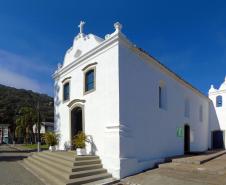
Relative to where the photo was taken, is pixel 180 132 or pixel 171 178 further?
A: pixel 180 132

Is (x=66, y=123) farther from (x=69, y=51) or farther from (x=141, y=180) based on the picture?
(x=141, y=180)

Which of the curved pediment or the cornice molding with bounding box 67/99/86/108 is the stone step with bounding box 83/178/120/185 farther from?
the curved pediment

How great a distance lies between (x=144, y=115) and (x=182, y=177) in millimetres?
3570

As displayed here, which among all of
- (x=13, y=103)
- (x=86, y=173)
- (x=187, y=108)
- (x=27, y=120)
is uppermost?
(x=13, y=103)

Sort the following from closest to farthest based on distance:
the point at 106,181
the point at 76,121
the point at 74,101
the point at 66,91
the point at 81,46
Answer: the point at 106,181, the point at 74,101, the point at 81,46, the point at 76,121, the point at 66,91

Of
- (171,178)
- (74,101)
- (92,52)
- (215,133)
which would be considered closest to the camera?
(171,178)

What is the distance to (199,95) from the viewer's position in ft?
67.5

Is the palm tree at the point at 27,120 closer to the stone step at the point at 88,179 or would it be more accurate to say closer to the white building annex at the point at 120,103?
the white building annex at the point at 120,103

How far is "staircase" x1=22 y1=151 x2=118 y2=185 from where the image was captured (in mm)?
8891

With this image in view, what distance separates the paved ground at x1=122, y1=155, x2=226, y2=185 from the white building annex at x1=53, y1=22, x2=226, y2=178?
28.3 inches

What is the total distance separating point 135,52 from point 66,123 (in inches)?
250

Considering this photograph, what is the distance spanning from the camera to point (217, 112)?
2333cm

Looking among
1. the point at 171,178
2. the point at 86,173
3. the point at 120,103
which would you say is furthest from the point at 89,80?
the point at 171,178

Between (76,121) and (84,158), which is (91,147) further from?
(76,121)
